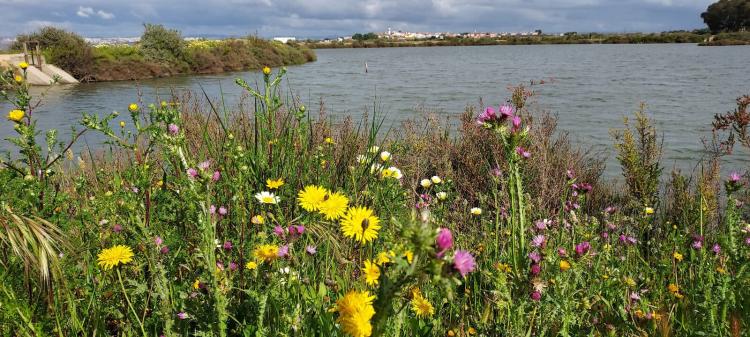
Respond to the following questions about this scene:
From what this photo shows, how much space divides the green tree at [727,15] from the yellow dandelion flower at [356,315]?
73711mm

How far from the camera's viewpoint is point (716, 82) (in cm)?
1584

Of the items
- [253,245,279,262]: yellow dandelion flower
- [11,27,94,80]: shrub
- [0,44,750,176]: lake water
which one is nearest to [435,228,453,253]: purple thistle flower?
[253,245,279,262]: yellow dandelion flower

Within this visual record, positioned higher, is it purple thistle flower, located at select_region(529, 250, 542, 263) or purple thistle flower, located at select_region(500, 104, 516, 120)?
purple thistle flower, located at select_region(500, 104, 516, 120)

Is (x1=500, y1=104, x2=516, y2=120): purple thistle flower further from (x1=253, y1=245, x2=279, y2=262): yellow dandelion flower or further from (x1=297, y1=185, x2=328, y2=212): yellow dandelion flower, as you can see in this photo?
(x1=253, y1=245, x2=279, y2=262): yellow dandelion flower

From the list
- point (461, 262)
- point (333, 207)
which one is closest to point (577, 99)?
point (333, 207)

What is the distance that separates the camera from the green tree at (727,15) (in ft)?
196

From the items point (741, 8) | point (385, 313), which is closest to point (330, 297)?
point (385, 313)

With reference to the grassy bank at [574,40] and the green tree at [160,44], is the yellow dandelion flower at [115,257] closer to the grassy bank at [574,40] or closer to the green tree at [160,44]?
the green tree at [160,44]

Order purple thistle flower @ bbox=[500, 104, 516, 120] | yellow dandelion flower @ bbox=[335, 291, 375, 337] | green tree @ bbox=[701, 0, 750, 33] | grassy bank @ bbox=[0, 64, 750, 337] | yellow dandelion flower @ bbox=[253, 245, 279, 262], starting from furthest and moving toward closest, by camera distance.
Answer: green tree @ bbox=[701, 0, 750, 33], purple thistle flower @ bbox=[500, 104, 516, 120], yellow dandelion flower @ bbox=[253, 245, 279, 262], grassy bank @ bbox=[0, 64, 750, 337], yellow dandelion flower @ bbox=[335, 291, 375, 337]

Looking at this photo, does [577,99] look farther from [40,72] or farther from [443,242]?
[40,72]

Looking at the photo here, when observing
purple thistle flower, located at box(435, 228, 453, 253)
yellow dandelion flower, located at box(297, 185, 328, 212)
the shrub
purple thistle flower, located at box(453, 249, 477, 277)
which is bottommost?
yellow dandelion flower, located at box(297, 185, 328, 212)

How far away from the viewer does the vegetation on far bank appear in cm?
2236

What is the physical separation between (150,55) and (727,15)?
222 feet

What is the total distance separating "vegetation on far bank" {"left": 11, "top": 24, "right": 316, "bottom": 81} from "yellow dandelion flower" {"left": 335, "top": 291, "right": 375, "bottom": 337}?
75.8 feet
